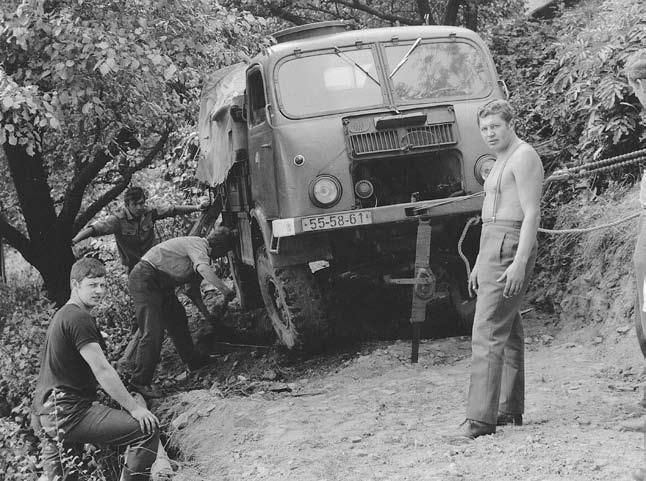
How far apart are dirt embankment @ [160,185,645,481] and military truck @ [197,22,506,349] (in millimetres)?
656

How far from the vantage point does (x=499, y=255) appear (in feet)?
15.0

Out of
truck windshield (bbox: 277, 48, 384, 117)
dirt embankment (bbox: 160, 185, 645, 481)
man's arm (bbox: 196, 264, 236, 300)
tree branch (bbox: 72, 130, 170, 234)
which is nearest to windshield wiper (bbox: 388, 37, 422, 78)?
truck windshield (bbox: 277, 48, 384, 117)

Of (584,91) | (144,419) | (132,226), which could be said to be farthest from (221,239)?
(144,419)

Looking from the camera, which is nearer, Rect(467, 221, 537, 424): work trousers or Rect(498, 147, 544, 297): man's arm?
Rect(498, 147, 544, 297): man's arm

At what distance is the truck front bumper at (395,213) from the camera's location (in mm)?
6867

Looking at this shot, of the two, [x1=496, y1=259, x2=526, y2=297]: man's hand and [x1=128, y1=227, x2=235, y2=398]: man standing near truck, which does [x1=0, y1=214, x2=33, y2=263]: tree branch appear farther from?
[x1=496, y1=259, x2=526, y2=297]: man's hand

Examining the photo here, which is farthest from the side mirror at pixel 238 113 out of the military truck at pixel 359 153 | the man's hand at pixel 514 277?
the man's hand at pixel 514 277

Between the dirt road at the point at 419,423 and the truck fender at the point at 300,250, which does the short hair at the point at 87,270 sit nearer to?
the dirt road at the point at 419,423

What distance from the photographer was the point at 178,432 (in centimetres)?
666

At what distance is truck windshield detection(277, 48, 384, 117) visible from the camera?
24.3ft

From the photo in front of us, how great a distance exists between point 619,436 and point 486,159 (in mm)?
3088

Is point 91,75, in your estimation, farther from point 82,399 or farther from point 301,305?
point 82,399

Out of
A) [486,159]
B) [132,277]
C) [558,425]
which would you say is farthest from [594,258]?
[132,277]

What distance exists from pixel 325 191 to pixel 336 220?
292mm
